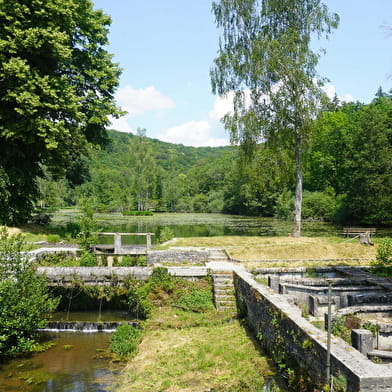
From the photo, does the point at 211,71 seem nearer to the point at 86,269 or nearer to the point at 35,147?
the point at 35,147

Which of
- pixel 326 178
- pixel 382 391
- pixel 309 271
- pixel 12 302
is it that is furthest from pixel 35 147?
pixel 326 178

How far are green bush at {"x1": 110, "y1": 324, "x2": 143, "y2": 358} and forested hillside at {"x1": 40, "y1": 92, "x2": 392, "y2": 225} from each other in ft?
34.5

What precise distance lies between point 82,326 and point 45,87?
9724mm

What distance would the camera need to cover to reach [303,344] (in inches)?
245

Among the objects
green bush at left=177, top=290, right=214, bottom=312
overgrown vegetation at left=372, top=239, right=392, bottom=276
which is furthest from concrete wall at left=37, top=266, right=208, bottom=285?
overgrown vegetation at left=372, top=239, right=392, bottom=276

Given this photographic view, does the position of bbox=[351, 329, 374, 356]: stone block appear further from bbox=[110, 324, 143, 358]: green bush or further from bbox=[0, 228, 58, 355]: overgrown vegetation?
bbox=[0, 228, 58, 355]: overgrown vegetation

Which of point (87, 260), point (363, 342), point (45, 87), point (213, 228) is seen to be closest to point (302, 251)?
point (87, 260)

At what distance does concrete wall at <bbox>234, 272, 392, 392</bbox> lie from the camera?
182 inches

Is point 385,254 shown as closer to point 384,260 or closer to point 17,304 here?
point 384,260

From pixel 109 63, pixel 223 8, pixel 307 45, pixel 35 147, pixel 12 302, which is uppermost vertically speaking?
pixel 223 8

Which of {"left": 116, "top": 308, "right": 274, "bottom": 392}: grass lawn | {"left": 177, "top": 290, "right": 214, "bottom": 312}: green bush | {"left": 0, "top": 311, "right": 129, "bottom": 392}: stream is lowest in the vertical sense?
{"left": 0, "top": 311, "right": 129, "bottom": 392}: stream

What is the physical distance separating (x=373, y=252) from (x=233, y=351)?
408 inches

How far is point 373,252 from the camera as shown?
16.4 metres

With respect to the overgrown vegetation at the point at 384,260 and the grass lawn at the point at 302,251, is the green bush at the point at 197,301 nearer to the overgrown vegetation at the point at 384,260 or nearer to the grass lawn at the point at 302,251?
the grass lawn at the point at 302,251
